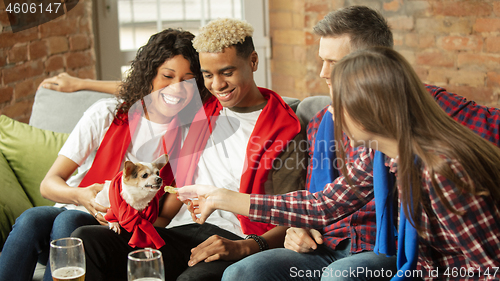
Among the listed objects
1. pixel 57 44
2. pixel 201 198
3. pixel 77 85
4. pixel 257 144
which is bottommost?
pixel 201 198

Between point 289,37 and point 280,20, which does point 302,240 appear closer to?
point 289,37

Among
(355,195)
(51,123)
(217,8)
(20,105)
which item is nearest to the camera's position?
(355,195)

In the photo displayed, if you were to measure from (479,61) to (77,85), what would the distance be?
1.96 meters

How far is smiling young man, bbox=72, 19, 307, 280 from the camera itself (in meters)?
1.39

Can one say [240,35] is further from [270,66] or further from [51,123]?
[270,66]

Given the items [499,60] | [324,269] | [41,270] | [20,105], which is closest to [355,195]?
[324,269]

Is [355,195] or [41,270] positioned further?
[41,270]

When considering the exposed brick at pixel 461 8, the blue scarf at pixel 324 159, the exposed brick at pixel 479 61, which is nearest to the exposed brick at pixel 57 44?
the blue scarf at pixel 324 159

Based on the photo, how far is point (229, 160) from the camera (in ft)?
5.30

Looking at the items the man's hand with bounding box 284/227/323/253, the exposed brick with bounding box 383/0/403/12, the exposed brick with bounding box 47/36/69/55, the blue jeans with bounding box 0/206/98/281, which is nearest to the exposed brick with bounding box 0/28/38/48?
the exposed brick with bounding box 47/36/69/55

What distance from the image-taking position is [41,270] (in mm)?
1677

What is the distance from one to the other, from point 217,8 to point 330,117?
2311mm

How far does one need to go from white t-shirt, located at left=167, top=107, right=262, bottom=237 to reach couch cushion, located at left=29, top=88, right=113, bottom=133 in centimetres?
71

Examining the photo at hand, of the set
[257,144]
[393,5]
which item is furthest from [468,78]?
[257,144]
